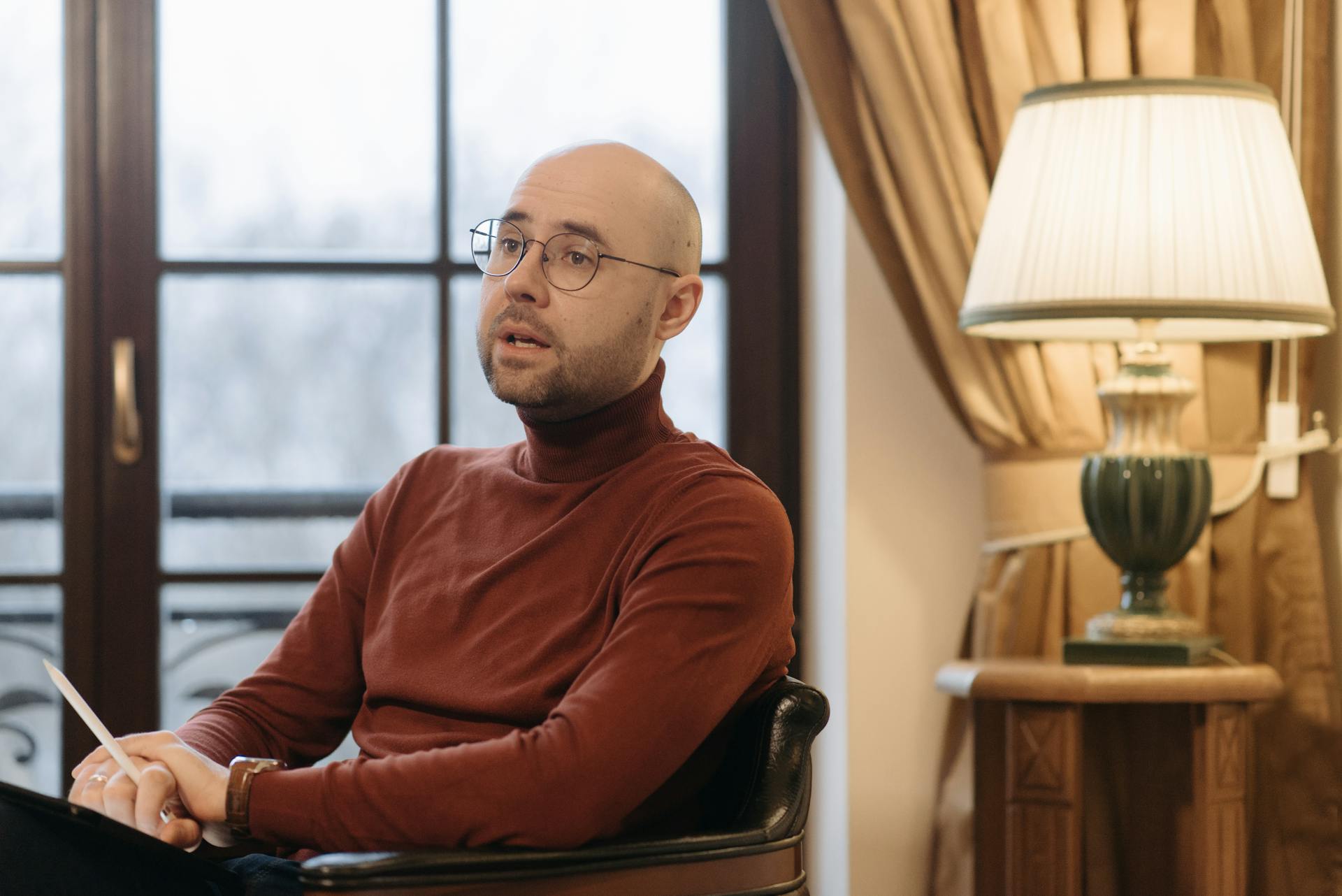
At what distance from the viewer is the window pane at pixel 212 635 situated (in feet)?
7.98

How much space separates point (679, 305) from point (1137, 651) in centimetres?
76

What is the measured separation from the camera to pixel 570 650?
53.8 inches

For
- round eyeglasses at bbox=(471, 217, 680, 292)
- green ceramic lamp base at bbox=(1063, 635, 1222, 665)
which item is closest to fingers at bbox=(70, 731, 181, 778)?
round eyeglasses at bbox=(471, 217, 680, 292)

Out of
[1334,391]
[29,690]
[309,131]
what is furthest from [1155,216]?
[29,690]

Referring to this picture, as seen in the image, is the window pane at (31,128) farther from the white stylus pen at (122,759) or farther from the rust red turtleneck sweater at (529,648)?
the white stylus pen at (122,759)

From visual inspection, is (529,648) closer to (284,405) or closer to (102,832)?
(102,832)

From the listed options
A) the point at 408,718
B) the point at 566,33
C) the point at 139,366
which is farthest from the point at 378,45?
the point at 408,718

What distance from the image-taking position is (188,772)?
1.24 metres

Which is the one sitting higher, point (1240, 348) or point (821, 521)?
point (1240, 348)

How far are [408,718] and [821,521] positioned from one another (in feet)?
3.50

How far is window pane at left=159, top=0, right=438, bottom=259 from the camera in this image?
2.45 metres

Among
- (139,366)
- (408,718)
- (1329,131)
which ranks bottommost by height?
(408,718)

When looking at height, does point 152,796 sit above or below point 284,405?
below

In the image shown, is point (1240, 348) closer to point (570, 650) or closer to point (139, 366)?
point (570, 650)
